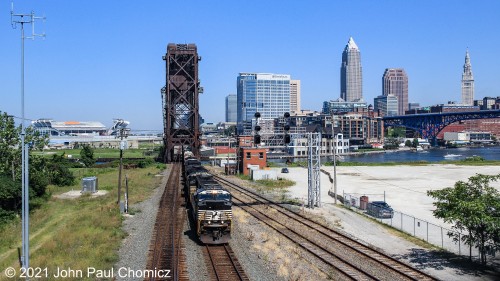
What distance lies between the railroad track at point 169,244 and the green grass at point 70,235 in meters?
2.23

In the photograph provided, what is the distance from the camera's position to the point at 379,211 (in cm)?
4056

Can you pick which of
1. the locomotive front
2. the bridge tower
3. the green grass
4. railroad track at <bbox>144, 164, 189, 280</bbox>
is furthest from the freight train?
the bridge tower

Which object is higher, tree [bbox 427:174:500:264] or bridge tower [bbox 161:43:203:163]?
bridge tower [bbox 161:43:203:163]

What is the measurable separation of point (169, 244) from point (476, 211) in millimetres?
16954

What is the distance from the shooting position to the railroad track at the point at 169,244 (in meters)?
21.4

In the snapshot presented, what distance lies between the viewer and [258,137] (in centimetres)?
3497

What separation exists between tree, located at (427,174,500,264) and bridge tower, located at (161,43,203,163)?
81.4 m

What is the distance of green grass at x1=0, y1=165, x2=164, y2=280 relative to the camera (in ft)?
→ 76.2

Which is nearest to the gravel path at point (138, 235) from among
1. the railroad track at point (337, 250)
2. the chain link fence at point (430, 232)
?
the railroad track at point (337, 250)

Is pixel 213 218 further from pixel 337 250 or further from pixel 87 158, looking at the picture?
pixel 87 158

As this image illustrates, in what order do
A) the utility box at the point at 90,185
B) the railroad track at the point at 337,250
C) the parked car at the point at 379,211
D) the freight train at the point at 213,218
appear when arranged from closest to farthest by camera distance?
1. the railroad track at the point at 337,250
2. the freight train at the point at 213,218
3. the parked car at the point at 379,211
4. the utility box at the point at 90,185

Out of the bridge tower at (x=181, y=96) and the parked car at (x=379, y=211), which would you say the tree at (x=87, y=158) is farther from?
the parked car at (x=379, y=211)

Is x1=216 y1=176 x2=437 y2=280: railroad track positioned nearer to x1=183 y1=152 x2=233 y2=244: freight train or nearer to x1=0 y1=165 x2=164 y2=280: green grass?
x1=183 y1=152 x2=233 y2=244: freight train

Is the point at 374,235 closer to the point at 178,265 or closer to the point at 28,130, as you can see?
the point at 178,265
